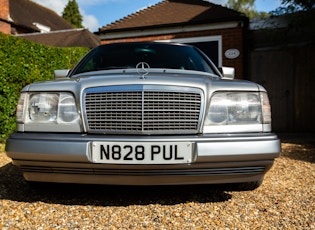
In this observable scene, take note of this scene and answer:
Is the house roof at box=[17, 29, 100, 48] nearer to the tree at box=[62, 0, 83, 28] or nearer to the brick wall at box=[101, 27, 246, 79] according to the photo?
the brick wall at box=[101, 27, 246, 79]

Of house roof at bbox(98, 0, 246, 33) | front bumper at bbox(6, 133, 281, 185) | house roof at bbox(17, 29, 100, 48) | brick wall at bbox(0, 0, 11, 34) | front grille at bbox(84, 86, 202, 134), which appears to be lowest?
front bumper at bbox(6, 133, 281, 185)

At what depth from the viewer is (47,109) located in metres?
2.42

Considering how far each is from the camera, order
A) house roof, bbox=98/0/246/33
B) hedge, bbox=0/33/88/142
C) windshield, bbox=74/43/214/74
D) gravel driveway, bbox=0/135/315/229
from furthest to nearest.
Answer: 1. house roof, bbox=98/0/246/33
2. hedge, bbox=0/33/88/142
3. windshield, bbox=74/43/214/74
4. gravel driveway, bbox=0/135/315/229

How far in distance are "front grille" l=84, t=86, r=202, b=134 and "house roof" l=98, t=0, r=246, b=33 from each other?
760 centimetres

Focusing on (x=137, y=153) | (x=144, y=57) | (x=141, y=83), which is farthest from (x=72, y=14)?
(x=137, y=153)

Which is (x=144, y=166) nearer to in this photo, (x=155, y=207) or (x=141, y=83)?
(x=155, y=207)

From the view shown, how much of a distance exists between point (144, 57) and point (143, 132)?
5.05 ft

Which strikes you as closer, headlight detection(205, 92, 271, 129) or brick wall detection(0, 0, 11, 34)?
headlight detection(205, 92, 271, 129)

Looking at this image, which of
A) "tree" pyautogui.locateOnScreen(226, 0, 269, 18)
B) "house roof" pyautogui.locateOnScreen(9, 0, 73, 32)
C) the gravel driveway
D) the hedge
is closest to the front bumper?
the gravel driveway

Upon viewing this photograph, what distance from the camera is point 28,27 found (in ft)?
75.7

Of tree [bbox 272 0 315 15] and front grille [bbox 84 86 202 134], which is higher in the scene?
tree [bbox 272 0 315 15]

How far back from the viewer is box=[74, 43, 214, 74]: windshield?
11.4ft

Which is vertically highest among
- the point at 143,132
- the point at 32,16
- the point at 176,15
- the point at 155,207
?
the point at 32,16

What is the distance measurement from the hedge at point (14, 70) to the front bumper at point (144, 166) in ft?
11.8
